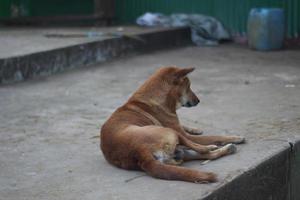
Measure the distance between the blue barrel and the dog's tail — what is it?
618 centimetres

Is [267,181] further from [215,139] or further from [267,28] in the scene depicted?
[267,28]

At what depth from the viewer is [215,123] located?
5.39 m

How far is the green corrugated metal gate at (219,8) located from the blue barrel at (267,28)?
29cm

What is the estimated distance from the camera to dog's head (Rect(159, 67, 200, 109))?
14.6 feet

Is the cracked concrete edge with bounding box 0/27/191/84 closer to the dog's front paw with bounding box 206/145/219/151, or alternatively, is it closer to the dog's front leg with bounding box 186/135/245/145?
the dog's front leg with bounding box 186/135/245/145

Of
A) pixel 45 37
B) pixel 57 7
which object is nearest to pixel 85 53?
pixel 45 37

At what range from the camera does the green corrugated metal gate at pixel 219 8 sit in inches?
394

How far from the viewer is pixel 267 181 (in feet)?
14.7

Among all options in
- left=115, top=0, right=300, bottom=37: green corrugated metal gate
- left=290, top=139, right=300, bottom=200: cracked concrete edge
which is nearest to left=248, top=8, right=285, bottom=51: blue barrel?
left=115, top=0, right=300, bottom=37: green corrugated metal gate

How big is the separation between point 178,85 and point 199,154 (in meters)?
0.53

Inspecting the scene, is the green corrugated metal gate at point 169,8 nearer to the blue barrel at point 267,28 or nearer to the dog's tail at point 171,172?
the blue barrel at point 267,28

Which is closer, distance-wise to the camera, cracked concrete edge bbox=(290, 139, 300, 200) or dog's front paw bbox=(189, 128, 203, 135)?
cracked concrete edge bbox=(290, 139, 300, 200)

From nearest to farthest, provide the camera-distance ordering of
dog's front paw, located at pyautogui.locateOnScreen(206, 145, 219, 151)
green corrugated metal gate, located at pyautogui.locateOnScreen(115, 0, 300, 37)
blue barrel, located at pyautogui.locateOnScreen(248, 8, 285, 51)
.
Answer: dog's front paw, located at pyautogui.locateOnScreen(206, 145, 219, 151)
blue barrel, located at pyautogui.locateOnScreen(248, 8, 285, 51)
green corrugated metal gate, located at pyautogui.locateOnScreen(115, 0, 300, 37)

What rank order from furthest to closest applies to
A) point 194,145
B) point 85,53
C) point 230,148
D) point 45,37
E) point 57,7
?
point 57,7, point 45,37, point 85,53, point 230,148, point 194,145
